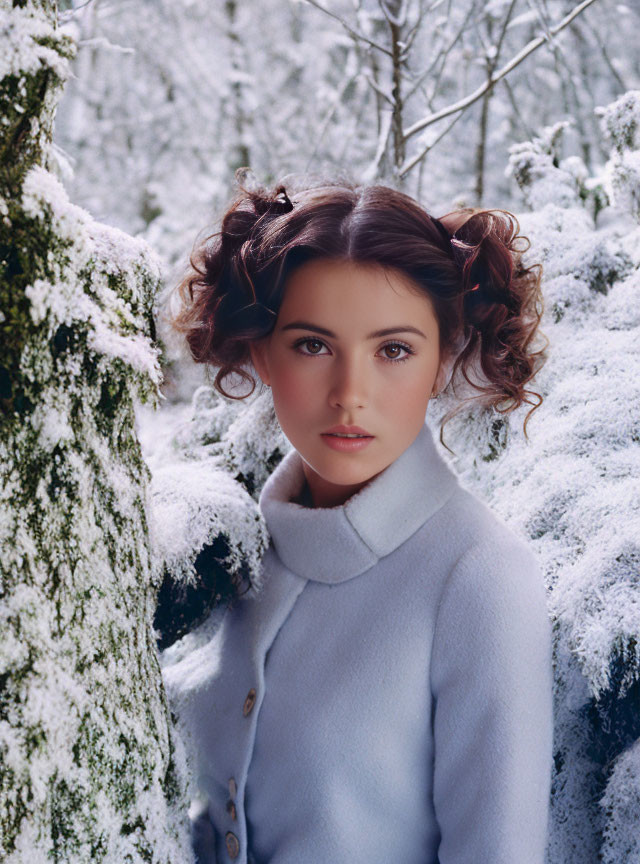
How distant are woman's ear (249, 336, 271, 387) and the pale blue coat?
0.20m

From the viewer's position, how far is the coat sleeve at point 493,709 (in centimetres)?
84

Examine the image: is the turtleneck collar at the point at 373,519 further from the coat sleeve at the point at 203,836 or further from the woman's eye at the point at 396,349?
the coat sleeve at the point at 203,836

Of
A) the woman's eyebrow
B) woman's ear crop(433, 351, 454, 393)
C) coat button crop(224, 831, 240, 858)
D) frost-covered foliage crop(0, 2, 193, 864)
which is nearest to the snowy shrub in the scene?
woman's ear crop(433, 351, 454, 393)

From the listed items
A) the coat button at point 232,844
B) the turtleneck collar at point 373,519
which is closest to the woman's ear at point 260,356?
the turtleneck collar at point 373,519

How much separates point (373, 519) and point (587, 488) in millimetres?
305

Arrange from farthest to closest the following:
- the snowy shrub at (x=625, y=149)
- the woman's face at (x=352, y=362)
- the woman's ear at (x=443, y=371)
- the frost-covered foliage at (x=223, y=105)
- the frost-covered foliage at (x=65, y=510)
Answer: the frost-covered foliage at (x=223, y=105) → the snowy shrub at (x=625, y=149) → the woman's ear at (x=443, y=371) → the woman's face at (x=352, y=362) → the frost-covered foliage at (x=65, y=510)

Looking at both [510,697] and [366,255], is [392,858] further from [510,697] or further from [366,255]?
[366,255]

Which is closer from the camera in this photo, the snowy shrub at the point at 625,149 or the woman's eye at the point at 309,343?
the woman's eye at the point at 309,343

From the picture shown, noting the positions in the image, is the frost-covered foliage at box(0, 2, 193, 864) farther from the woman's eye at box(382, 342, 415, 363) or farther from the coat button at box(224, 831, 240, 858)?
the woman's eye at box(382, 342, 415, 363)

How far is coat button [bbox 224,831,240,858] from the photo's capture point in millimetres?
1031

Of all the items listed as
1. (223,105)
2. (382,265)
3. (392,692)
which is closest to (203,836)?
(392,692)

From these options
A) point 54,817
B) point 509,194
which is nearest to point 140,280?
point 54,817

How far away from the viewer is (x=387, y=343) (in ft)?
3.17

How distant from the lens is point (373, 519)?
3.33ft
